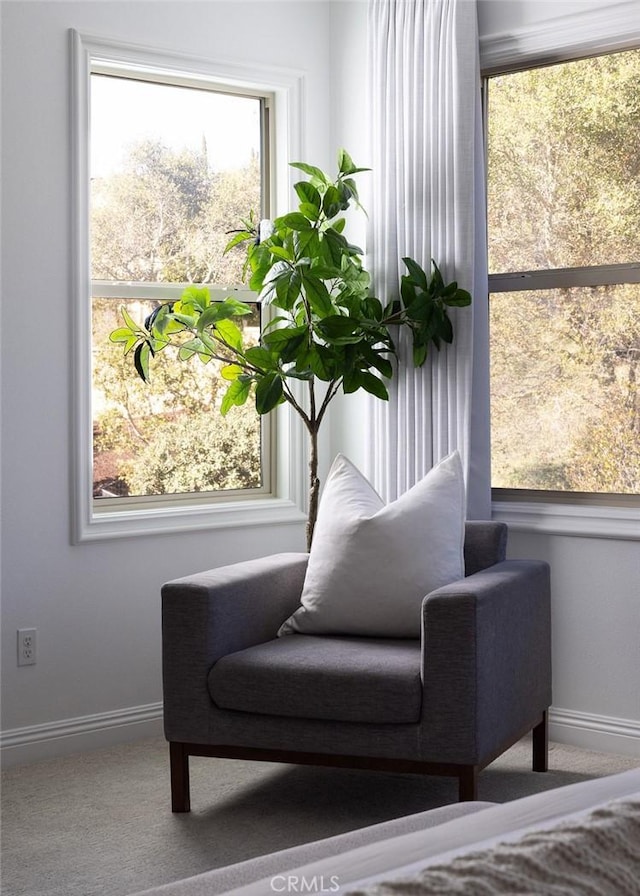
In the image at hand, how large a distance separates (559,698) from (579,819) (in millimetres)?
2939

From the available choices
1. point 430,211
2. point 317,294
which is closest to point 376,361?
point 317,294

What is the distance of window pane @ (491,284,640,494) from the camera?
3438 mm

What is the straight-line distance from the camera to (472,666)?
2.57 metres

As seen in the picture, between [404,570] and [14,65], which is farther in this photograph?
[14,65]

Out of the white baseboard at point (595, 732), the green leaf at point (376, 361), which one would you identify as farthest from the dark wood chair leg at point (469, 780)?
the green leaf at point (376, 361)

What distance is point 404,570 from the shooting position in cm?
292

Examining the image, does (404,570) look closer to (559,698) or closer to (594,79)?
(559,698)

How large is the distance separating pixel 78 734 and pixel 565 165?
2.45 m

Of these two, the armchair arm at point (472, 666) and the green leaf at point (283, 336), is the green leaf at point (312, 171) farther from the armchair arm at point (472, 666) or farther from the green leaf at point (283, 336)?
the armchair arm at point (472, 666)

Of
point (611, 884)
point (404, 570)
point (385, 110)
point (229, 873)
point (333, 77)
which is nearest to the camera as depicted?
point (611, 884)

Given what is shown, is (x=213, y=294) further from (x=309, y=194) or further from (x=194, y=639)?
(x=194, y=639)

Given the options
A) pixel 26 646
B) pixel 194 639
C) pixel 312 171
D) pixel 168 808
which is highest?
pixel 312 171

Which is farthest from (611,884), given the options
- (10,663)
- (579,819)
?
(10,663)

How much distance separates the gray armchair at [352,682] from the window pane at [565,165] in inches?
46.0
